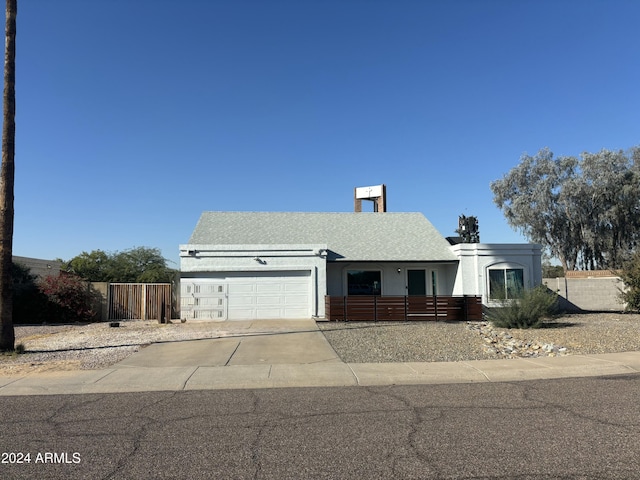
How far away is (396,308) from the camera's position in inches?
784

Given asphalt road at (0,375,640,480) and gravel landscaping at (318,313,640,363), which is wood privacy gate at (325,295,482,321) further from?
asphalt road at (0,375,640,480)

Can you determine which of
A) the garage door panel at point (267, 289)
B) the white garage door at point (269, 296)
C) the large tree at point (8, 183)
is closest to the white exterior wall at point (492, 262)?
the white garage door at point (269, 296)

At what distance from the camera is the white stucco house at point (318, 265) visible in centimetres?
2148

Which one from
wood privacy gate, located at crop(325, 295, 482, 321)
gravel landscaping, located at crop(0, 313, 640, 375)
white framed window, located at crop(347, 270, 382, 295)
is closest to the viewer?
gravel landscaping, located at crop(0, 313, 640, 375)

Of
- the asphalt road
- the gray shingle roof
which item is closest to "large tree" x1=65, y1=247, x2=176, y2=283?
the gray shingle roof

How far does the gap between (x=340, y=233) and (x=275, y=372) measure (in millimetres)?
17107

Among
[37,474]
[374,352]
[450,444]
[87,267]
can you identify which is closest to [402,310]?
[374,352]

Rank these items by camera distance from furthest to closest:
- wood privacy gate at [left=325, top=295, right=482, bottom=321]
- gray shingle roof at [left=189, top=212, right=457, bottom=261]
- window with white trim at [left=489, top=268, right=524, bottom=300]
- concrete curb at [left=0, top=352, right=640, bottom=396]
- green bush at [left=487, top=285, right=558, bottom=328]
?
gray shingle roof at [left=189, top=212, right=457, bottom=261] < window with white trim at [left=489, top=268, right=524, bottom=300] < wood privacy gate at [left=325, top=295, right=482, bottom=321] < green bush at [left=487, top=285, right=558, bottom=328] < concrete curb at [left=0, top=352, right=640, bottom=396]

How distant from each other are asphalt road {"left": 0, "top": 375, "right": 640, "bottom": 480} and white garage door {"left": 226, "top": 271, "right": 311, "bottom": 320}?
523 inches

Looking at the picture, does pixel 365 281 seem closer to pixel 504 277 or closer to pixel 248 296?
pixel 248 296

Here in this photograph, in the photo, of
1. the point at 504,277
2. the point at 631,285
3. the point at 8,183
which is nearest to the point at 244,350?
the point at 8,183

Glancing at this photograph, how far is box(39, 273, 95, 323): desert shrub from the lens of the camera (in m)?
21.2

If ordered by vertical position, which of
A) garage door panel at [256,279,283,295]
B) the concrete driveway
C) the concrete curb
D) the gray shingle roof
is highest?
the gray shingle roof

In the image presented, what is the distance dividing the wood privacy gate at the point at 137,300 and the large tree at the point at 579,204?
34.2 meters
